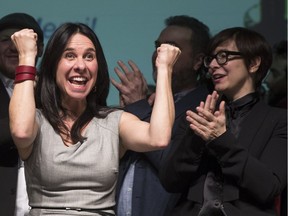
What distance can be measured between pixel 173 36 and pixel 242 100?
64 centimetres

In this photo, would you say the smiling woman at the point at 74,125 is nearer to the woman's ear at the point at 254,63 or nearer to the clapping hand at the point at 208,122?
the clapping hand at the point at 208,122

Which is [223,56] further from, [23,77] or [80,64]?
[23,77]

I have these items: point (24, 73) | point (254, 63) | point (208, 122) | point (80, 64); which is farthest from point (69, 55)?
point (254, 63)

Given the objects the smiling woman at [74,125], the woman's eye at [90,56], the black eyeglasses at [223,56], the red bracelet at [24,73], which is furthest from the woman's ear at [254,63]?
the red bracelet at [24,73]

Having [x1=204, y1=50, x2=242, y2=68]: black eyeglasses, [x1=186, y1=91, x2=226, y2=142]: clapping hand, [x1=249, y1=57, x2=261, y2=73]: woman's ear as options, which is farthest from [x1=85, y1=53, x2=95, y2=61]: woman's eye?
[x1=249, y1=57, x2=261, y2=73]: woman's ear

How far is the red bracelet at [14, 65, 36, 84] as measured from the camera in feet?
9.87

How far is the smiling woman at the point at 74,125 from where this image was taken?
2.95 m

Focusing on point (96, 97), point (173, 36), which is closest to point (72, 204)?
point (96, 97)

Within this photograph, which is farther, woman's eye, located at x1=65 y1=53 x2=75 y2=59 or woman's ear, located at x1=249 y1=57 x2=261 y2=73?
woman's ear, located at x1=249 y1=57 x2=261 y2=73

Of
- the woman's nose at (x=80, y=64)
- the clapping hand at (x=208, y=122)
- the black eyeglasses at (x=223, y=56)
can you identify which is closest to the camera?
the woman's nose at (x=80, y=64)

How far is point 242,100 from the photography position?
3.58 meters

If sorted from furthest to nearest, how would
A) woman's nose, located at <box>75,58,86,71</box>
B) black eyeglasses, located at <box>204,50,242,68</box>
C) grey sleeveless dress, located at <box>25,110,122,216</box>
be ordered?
black eyeglasses, located at <box>204,50,242,68</box>, woman's nose, located at <box>75,58,86,71</box>, grey sleeveless dress, located at <box>25,110,122,216</box>

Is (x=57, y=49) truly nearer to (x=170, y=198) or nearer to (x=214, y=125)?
(x=214, y=125)

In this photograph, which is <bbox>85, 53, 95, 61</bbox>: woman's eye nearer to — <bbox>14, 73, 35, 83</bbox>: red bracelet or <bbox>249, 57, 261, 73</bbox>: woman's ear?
<bbox>14, 73, 35, 83</bbox>: red bracelet
